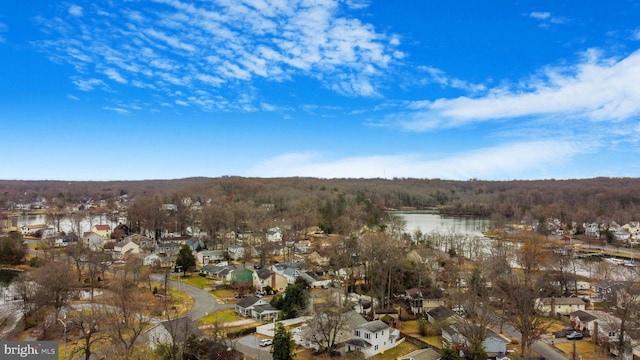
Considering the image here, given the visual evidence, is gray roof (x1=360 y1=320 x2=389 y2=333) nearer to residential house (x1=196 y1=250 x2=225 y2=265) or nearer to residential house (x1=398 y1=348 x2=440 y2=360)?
residential house (x1=398 y1=348 x2=440 y2=360)

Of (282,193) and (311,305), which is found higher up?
(282,193)

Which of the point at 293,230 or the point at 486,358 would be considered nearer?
the point at 486,358

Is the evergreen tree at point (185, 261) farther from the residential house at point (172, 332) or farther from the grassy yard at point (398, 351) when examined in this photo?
the grassy yard at point (398, 351)

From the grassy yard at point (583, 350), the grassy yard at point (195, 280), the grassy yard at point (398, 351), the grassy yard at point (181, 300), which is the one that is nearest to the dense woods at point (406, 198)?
the grassy yard at point (195, 280)

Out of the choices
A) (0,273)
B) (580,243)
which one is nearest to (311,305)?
(0,273)

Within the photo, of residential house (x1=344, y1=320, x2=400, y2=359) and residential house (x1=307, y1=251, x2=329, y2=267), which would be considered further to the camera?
residential house (x1=307, y1=251, x2=329, y2=267)

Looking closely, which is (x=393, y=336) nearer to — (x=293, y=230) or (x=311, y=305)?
(x=311, y=305)

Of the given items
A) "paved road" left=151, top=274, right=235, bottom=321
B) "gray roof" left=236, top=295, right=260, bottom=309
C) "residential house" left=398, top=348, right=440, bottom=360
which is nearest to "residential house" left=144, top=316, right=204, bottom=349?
"paved road" left=151, top=274, right=235, bottom=321
